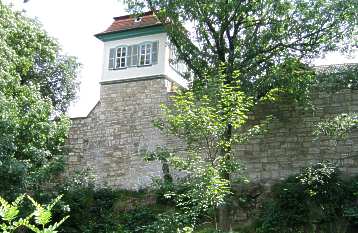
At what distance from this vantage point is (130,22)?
51.2ft

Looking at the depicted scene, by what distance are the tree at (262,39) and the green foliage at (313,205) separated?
1.10 m

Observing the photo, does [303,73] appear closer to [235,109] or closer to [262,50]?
[262,50]

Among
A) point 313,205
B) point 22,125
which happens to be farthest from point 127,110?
point 313,205

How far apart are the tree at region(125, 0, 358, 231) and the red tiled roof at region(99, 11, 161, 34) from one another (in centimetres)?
354

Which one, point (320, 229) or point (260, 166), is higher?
point (260, 166)

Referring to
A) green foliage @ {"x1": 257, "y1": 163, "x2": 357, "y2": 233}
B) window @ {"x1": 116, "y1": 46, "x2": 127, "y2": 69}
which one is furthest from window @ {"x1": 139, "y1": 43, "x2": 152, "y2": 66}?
green foliage @ {"x1": 257, "y1": 163, "x2": 357, "y2": 233}

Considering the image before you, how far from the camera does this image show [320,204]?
381 inches

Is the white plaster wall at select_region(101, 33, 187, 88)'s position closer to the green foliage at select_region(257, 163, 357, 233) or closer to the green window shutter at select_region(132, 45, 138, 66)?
the green window shutter at select_region(132, 45, 138, 66)

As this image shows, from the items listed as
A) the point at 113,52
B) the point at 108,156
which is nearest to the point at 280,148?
the point at 108,156

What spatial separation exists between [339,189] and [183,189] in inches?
123

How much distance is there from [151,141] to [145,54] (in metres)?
2.98

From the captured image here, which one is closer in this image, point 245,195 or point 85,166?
point 245,195

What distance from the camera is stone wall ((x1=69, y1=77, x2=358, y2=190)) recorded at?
36.7 feet

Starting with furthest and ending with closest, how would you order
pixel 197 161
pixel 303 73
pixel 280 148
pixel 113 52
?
pixel 113 52, pixel 280 148, pixel 303 73, pixel 197 161
